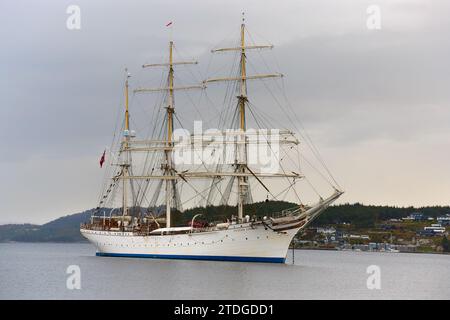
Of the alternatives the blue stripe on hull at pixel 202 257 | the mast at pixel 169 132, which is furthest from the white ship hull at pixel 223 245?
the mast at pixel 169 132

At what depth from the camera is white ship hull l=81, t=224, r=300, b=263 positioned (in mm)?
91625

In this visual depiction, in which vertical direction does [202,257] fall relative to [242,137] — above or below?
below

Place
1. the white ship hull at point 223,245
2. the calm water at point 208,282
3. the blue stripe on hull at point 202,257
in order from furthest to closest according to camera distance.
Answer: the blue stripe on hull at point 202,257
the white ship hull at point 223,245
the calm water at point 208,282

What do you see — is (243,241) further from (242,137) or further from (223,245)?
(242,137)

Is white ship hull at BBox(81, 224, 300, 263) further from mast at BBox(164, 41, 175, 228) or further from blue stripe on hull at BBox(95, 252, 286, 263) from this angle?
mast at BBox(164, 41, 175, 228)

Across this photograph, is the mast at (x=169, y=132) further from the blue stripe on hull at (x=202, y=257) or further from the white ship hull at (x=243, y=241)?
the white ship hull at (x=243, y=241)

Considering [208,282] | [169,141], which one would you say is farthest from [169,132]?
[208,282]

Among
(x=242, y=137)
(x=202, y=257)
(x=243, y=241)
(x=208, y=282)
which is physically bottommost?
(x=208, y=282)

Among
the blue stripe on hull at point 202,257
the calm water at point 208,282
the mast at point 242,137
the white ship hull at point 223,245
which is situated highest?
the mast at point 242,137

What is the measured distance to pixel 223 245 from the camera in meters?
93.7

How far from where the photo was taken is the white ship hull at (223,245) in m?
91.6

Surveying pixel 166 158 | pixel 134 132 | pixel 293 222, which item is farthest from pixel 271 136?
pixel 134 132
